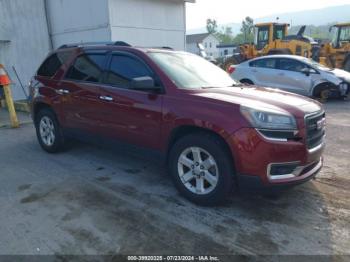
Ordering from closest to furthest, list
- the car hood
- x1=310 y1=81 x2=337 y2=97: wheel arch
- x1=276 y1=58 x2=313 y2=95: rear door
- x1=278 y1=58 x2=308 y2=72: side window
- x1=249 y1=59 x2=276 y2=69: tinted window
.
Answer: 1. the car hood
2. x1=310 y1=81 x2=337 y2=97: wheel arch
3. x1=276 y1=58 x2=313 y2=95: rear door
4. x1=278 y1=58 x2=308 y2=72: side window
5. x1=249 y1=59 x2=276 y2=69: tinted window

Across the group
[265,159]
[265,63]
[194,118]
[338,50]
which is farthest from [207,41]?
[265,159]

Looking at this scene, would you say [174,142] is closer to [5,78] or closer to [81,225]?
[81,225]

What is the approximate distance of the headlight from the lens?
3236 millimetres

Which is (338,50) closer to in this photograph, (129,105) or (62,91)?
(62,91)

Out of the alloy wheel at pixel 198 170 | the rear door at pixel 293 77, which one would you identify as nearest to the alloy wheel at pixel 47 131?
the alloy wheel at pixel 198 170

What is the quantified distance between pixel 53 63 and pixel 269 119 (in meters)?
4.09

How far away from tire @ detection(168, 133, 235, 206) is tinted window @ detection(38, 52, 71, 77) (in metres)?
2.85

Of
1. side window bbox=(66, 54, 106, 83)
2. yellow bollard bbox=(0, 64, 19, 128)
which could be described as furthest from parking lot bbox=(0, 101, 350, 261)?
yellow bollard bbox=(0, 64, 19, 128)

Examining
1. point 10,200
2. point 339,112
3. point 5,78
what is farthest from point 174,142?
point 339,112

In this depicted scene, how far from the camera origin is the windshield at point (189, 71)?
4043 mm

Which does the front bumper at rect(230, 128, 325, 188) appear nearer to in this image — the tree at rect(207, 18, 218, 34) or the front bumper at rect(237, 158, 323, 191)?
the front bumper at rect(237, 158, 323, 191)

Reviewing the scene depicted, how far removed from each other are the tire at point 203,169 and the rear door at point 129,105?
423 mm

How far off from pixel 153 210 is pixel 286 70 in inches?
344

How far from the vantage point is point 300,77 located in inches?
415
